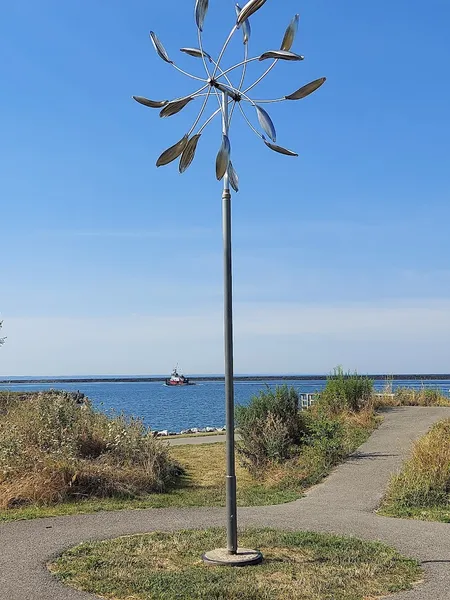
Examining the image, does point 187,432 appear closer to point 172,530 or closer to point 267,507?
point 267,507

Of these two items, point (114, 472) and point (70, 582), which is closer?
point (70, 582)

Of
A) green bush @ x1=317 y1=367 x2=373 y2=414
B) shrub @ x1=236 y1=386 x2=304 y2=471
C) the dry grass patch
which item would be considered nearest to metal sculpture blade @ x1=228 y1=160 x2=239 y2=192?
shrub @ x1=236 y1=386 x2=304 y2=471

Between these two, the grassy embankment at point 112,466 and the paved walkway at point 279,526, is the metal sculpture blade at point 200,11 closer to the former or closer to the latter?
the paved walkway at point 279,526

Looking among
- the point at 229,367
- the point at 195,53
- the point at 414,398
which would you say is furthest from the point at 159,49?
the point at 414,398

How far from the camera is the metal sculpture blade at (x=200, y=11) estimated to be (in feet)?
22.7

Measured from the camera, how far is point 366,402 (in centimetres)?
2023

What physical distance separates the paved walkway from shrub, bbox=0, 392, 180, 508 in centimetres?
139

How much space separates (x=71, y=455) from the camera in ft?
35.3

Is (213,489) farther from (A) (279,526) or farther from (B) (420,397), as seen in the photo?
(B) (420,397)

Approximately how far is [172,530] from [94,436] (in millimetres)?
4506

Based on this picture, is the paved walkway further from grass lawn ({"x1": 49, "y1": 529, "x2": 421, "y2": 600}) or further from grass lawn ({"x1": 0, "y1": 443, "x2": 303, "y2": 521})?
grass lawn ({"x1": 0, "y1": 443, "x2": 303, "y2": 521})

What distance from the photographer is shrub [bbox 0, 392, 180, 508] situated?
10.2 meters

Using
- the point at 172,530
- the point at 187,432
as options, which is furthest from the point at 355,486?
the point at 187,432

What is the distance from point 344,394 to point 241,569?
45.6 ft
